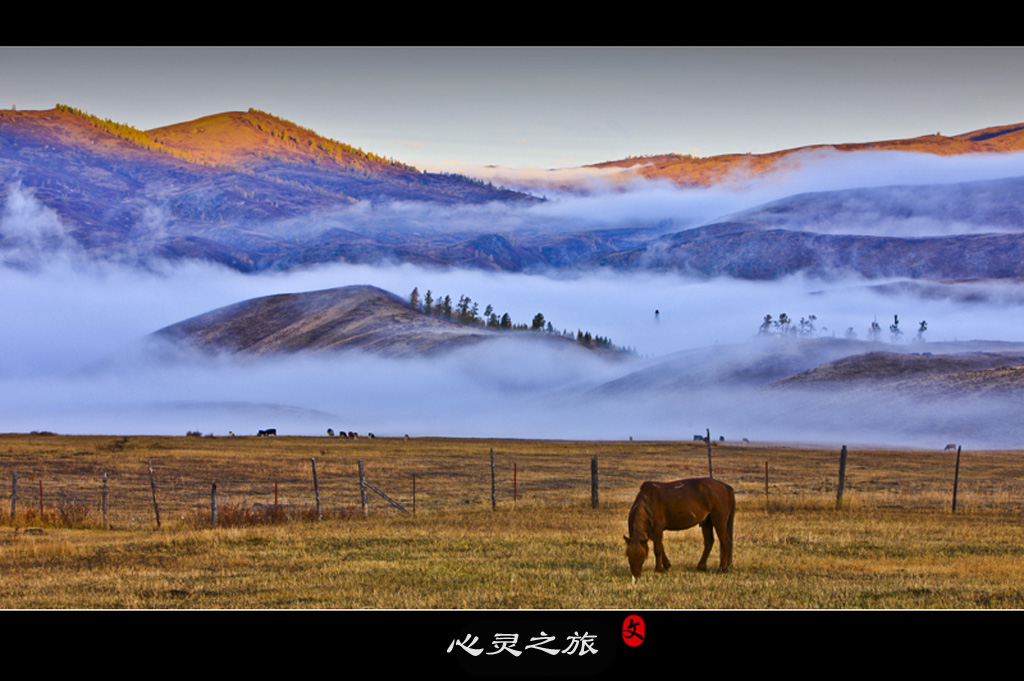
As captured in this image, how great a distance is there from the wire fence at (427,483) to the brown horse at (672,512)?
42.7ft

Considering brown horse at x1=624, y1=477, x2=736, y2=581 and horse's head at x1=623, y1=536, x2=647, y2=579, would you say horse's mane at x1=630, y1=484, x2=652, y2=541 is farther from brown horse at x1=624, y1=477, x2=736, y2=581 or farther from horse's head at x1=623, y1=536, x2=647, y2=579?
horse's head at x1=623, y1=536, x2=647, y2=579

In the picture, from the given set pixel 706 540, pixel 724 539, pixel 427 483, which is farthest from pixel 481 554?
pixel 427 483

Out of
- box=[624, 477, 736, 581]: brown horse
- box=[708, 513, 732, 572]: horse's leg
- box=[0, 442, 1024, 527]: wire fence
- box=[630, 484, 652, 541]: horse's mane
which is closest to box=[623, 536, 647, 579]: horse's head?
box=[624, 477, 736, 581]: brown horse

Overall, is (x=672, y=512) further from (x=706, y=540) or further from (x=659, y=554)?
(x=706, y=540)

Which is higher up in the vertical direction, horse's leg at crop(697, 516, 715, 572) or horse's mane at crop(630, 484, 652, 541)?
horse's mane at crop(630, 484, 652, 541)

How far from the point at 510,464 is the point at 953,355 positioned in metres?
147

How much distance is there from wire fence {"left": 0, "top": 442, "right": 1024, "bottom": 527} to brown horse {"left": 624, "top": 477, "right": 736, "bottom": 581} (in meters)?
13.0

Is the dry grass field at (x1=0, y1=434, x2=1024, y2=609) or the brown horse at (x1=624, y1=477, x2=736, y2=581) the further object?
the brown horse at (x1=624, y1=477, x2=736, y2=581)

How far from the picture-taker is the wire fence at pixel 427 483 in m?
A: 32.5

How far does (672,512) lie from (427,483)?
3779 centimetres

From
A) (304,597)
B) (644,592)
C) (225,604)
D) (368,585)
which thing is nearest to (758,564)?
(644,592)

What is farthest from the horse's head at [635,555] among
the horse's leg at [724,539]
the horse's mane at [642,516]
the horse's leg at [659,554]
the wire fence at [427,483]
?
the wire fence at [427,483]

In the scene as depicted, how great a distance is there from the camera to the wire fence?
32500 mm

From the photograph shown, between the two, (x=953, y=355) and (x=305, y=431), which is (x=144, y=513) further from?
(x=953, y=355)
